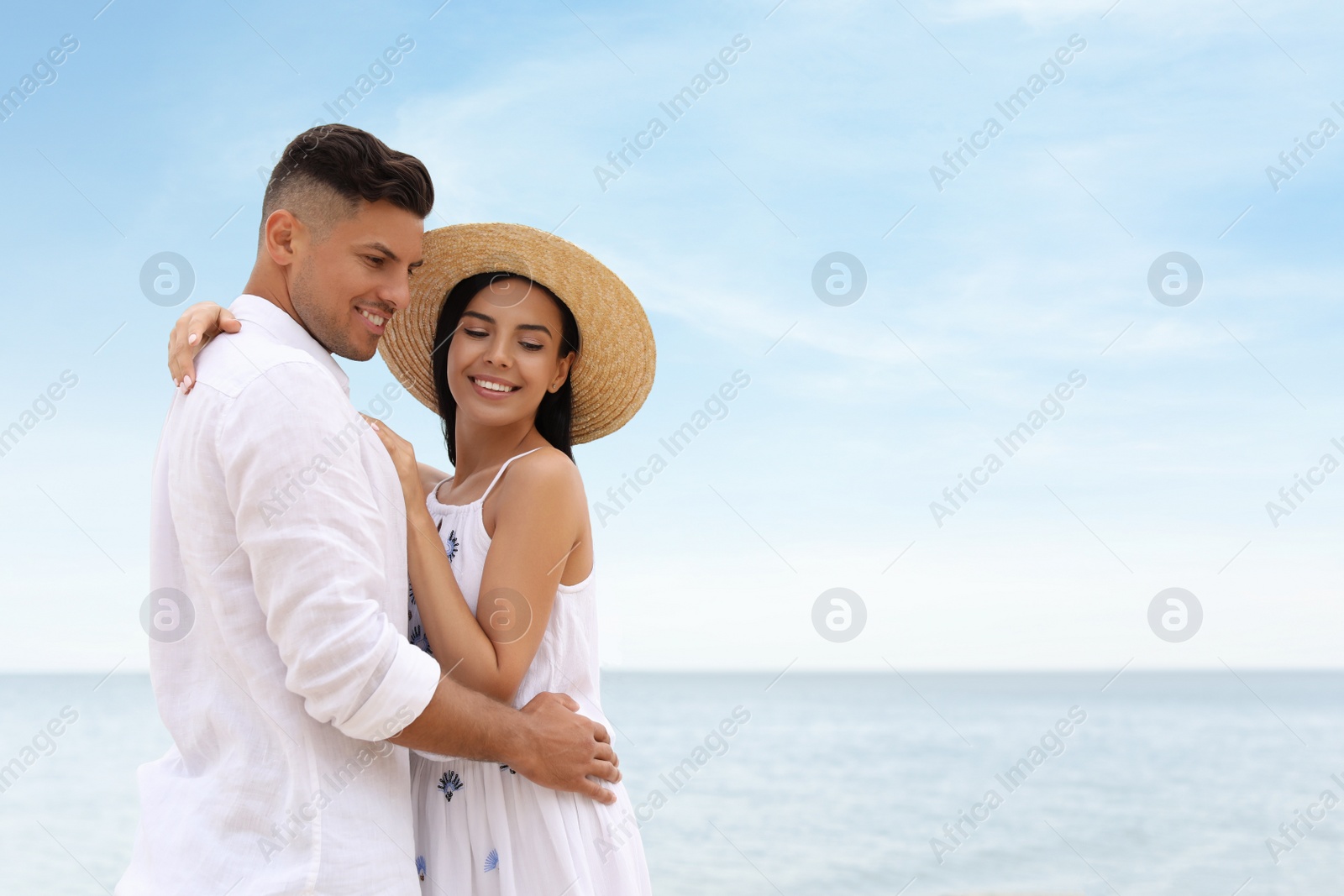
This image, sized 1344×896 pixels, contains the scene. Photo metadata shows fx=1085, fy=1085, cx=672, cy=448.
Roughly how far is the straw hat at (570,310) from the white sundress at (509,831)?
79cm

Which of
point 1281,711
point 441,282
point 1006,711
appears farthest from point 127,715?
point 1281,711

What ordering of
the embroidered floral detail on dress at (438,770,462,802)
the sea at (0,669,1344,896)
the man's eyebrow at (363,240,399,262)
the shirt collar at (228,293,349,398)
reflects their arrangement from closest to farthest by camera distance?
the shirt collar at (228,293,349,398)
the man's eyebrow at (363,240,399,262)
the embroidered floral detail on dress at (438,770,462,802)
the sea at (0,669,1344,896)

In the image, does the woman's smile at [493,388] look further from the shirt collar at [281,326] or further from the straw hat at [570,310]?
the shirt collar at [281,326]

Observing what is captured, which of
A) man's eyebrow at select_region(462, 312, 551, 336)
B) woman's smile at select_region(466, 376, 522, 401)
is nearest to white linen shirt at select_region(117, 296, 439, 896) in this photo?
woman's smile at select_region(466, 376, 522, 401)

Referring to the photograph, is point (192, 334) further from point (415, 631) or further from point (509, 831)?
point (509, 831)

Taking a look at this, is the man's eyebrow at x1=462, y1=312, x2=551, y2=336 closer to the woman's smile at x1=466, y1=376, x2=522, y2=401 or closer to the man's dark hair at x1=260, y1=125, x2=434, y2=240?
the woman's smile at x1=466, y1=376, x2=522, y2=401

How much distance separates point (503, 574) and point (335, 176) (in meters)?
0.91

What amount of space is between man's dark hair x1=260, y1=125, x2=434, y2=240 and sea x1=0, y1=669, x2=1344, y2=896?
4.27 ft

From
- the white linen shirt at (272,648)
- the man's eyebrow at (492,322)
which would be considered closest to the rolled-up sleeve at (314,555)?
the white linen shirt at (272,648)

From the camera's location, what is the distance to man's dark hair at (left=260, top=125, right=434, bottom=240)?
2.21 m

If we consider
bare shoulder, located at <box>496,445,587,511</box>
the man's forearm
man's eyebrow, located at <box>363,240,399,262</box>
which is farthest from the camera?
bare shoulder, located at <box>496,445,587,511</box>

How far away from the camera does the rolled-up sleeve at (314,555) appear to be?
1880 mm

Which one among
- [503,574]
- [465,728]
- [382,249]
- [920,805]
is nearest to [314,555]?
[465,728]

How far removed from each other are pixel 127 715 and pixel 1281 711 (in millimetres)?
40834
